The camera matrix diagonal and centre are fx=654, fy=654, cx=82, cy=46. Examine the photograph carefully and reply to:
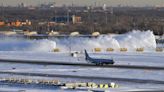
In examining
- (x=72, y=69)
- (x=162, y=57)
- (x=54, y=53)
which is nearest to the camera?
(x=72, y=69)

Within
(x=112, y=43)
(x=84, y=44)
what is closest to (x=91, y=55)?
(x=84, y=44)

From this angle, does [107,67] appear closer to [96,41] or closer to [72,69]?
[72,69]

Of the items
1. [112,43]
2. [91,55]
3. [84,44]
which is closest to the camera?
[91,55]

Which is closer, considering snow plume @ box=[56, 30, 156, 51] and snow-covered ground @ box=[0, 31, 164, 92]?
snow-covered ground @ box=[0, 31, 164, 92]

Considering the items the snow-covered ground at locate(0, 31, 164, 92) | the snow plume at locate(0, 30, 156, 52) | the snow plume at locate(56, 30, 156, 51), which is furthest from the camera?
the snow plume at locate(56, 30, 156, 51)

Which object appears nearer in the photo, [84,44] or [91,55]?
[91,55]

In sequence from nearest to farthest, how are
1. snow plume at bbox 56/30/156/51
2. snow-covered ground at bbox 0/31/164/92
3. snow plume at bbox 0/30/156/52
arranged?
snow-covered ground at bbox 0/31/164/92
snow plume at bbox 0/30/156/52
snow plume at bbox 56/30/156/51

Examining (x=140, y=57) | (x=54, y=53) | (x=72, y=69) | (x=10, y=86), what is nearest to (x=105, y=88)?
(x=10, y=86)

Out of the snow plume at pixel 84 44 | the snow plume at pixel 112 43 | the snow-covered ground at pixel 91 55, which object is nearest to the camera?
the snow-covered ground at pixel 91 55

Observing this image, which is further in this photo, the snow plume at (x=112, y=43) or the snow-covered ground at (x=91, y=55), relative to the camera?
the snow plume at (x=112, y=43)

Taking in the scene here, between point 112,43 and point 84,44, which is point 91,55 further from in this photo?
point 112,43

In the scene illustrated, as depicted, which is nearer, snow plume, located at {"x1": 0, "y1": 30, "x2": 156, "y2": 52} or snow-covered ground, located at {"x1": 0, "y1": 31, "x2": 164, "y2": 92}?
snow-covered ground, located at {"x1": 0, "y1": 31, "x2": 164, "y2": 92}
